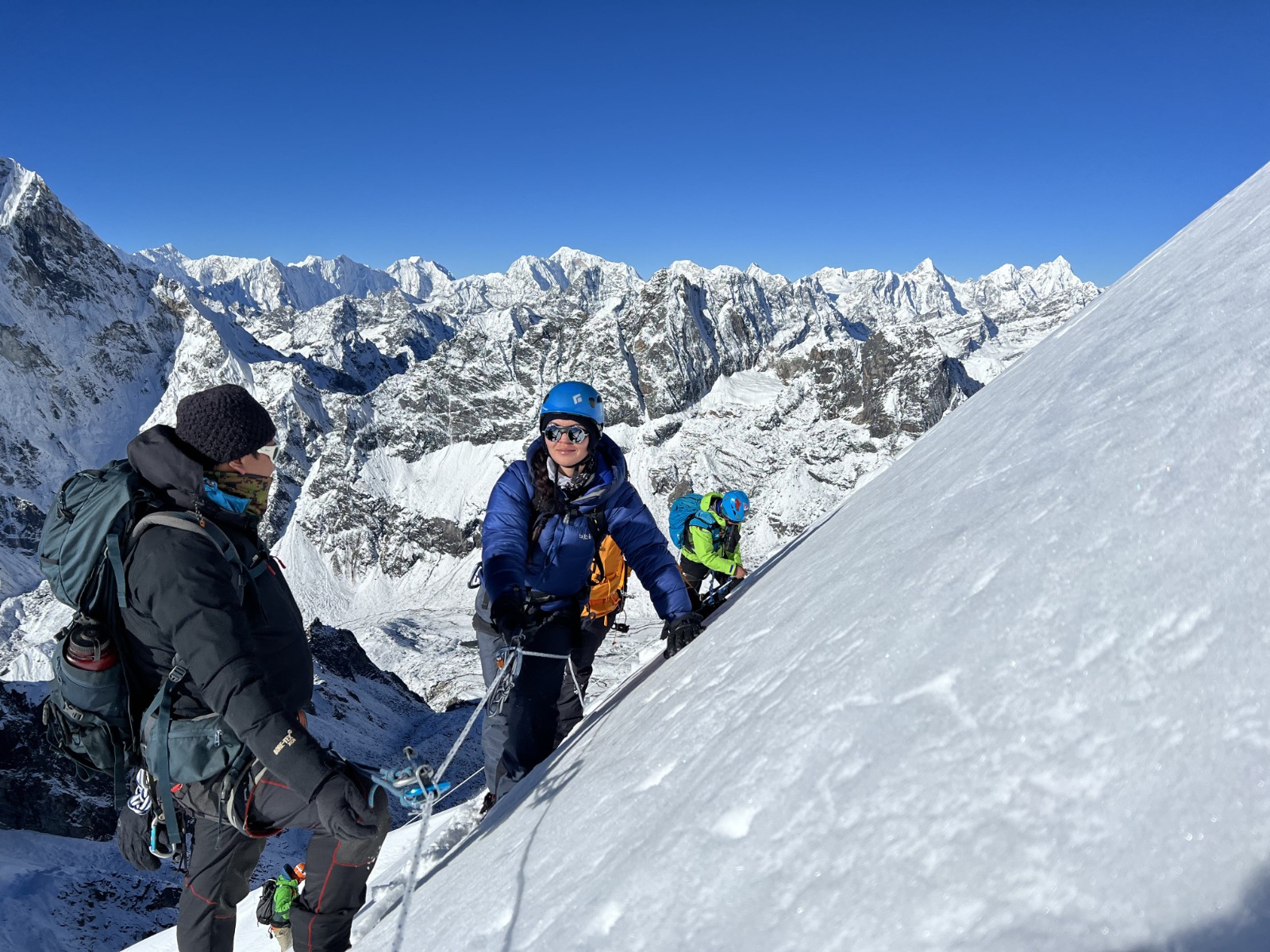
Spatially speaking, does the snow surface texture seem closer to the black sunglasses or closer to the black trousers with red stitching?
the black trousers with red stitching

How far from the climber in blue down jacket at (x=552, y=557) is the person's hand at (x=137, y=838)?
2.25 m

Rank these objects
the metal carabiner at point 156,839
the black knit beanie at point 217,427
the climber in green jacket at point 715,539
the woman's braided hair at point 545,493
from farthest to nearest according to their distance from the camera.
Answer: the climber in green jacket at point 715,539
the woman's braided hair at point 545,493
the metal carabiner at point 156,839
the black knit beanie at point 217,427

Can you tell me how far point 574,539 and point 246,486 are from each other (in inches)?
103

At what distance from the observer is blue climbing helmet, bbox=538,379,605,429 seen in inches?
224

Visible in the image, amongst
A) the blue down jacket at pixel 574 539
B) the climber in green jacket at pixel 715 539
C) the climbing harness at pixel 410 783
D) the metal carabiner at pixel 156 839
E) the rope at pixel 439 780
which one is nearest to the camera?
the rope at pixel 439 780

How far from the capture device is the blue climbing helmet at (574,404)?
5.70 m

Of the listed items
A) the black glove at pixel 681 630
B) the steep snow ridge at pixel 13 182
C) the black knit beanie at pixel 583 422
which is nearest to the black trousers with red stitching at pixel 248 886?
the black glove at pixel 681 630

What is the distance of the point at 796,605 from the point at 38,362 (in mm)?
230172

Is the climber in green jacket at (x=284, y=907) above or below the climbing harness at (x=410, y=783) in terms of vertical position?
below

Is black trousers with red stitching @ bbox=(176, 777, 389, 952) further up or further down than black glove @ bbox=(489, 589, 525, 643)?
further down

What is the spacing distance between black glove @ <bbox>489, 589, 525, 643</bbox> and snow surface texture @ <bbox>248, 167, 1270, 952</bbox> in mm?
1514

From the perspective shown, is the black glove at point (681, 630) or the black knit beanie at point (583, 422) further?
the black knit beanie at point (583, 422)

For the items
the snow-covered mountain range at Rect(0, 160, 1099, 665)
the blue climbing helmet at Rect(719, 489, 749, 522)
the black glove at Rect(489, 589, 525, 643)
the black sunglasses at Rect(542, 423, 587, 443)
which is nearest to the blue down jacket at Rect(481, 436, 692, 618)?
the black glove at Rect(489, 589, 525, 643)

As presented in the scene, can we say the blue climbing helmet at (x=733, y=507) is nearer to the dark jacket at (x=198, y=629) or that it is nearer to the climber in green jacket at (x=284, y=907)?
the climber in green jacket at (x=284, y=907)
